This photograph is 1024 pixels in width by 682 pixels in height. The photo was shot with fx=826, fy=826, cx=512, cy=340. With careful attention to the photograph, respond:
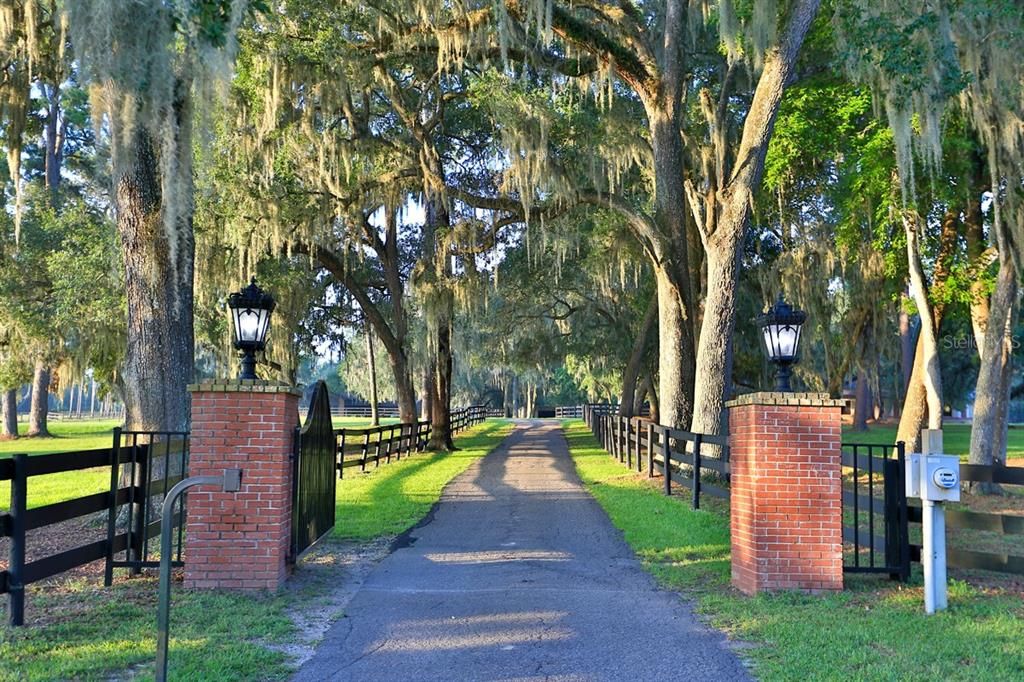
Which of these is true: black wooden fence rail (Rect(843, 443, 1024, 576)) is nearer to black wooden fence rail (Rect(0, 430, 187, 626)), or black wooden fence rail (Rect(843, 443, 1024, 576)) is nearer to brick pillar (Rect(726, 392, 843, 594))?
brick pillar (Rect(726, 392, 843, 594))

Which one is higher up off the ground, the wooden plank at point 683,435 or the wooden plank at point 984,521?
the wooden plank at point 683,435

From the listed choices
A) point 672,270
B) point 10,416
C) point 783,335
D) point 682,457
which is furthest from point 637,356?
point 10,416

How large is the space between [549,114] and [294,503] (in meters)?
9.10

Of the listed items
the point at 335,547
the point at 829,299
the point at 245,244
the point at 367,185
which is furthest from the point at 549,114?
the point at 829,299

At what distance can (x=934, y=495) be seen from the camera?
602cm

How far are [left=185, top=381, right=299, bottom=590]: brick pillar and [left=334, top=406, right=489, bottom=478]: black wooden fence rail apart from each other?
8.22 meters

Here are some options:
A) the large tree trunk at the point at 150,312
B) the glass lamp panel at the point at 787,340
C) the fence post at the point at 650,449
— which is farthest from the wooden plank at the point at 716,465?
the large tree trunk at the point at 150,312

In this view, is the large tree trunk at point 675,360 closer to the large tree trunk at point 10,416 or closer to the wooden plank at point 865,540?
the wooden plank at point 865,540

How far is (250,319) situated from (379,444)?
39.4 ft

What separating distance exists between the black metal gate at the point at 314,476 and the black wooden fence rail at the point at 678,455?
4707 millimetres

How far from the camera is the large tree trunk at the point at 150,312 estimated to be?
9492mm

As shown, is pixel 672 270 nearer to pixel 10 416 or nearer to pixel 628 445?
pixel 628 445

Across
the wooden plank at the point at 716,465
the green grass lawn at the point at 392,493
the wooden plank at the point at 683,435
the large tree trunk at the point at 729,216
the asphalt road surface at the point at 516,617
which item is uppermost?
the large tree trunk at the point at 729,216

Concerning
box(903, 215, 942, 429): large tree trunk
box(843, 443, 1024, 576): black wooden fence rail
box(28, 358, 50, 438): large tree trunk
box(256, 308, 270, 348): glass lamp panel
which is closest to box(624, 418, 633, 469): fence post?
box(903, 215, 942, 429): large tree trunk
